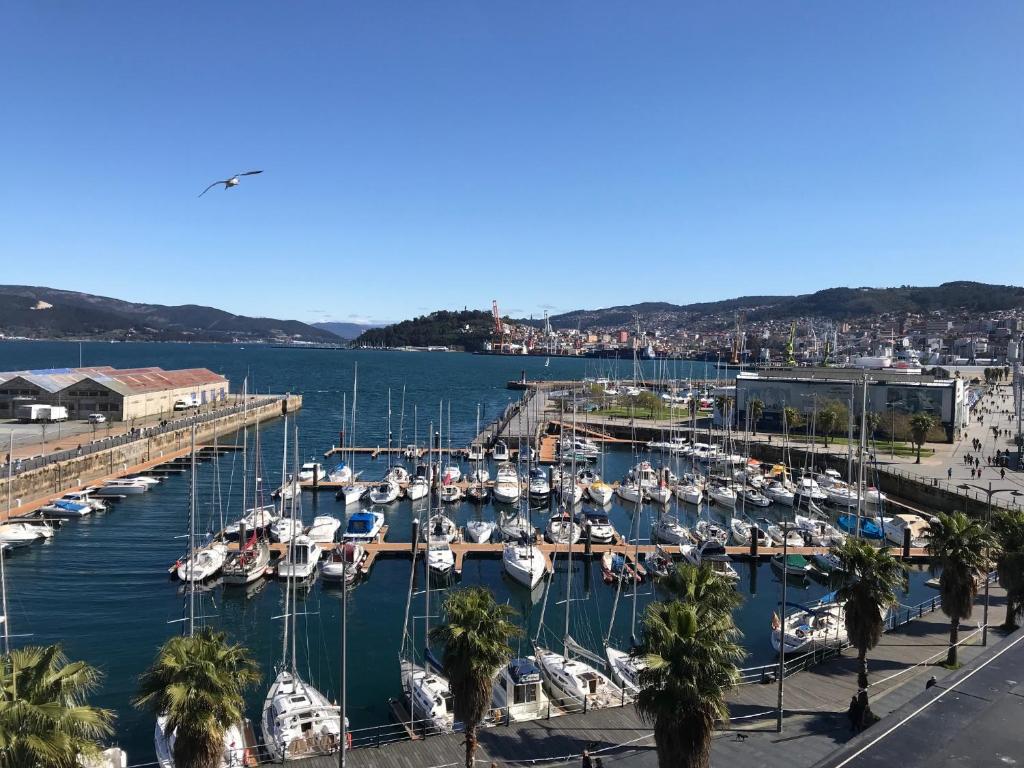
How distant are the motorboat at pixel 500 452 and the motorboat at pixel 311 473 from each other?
49.5ft

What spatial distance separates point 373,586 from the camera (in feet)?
105

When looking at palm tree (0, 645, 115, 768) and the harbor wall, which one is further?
the harbor wall

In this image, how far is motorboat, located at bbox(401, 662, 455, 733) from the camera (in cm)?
1858

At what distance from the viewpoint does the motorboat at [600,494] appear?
153 ft

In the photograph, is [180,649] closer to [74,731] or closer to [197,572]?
[74,731]

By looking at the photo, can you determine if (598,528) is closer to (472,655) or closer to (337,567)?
(337,567)

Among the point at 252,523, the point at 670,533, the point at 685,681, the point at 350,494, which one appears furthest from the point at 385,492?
the point at 685,681

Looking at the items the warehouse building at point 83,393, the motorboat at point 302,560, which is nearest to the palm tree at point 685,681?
the motorboat at point 302,560

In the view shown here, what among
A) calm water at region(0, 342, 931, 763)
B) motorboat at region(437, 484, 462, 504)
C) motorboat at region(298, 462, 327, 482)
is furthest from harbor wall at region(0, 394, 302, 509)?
motorboat at region(437, 484, 462, 504)

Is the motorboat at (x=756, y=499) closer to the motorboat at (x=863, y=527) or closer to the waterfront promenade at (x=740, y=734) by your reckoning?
the motorboat at (x=863, y=527)

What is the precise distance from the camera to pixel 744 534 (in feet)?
128

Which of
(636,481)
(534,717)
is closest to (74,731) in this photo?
(534,717)

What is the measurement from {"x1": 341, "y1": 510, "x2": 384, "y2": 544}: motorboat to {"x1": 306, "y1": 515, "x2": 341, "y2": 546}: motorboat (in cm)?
60

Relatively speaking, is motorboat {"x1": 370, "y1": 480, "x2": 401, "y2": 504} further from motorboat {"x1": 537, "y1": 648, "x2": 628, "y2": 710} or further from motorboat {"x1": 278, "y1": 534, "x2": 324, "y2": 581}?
motorboat {"x1": 537, "y1": 648, "x2": 628, "y2": 710}
